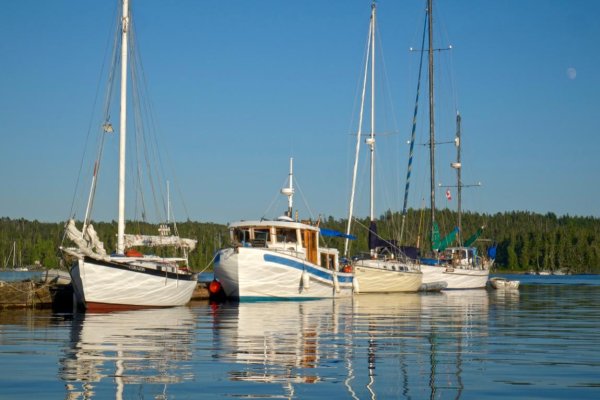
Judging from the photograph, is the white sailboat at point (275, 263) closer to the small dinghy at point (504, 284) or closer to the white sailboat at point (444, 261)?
the white sailboat at point (444, 261)

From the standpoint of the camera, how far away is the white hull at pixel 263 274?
44.0 m

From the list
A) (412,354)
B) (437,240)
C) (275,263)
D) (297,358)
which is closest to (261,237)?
(275,263)

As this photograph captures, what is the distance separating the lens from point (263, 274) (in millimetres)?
44438

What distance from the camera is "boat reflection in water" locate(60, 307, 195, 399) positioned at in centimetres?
1322

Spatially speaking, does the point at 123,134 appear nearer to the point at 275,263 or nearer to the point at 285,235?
the point at 275,263

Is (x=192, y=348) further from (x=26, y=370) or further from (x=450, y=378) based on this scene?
(x=450, y=378)

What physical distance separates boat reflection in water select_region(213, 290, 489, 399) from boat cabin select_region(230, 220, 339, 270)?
13.1 m

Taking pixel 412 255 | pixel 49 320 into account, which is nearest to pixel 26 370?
pixel 49 320

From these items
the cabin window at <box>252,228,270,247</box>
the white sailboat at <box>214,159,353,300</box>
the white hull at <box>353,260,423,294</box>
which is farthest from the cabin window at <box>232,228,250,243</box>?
the white hull at <box>353,260,423,294</box>

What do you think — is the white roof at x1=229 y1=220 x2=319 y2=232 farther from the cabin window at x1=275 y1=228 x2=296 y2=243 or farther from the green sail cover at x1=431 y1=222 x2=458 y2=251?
the green sail cover at x1=431 y1=222 x2=458 y2=251

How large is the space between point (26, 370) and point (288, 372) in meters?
4.68

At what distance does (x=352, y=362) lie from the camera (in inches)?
655

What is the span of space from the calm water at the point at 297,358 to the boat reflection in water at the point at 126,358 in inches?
1.2

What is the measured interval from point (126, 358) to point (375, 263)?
40123 mm
